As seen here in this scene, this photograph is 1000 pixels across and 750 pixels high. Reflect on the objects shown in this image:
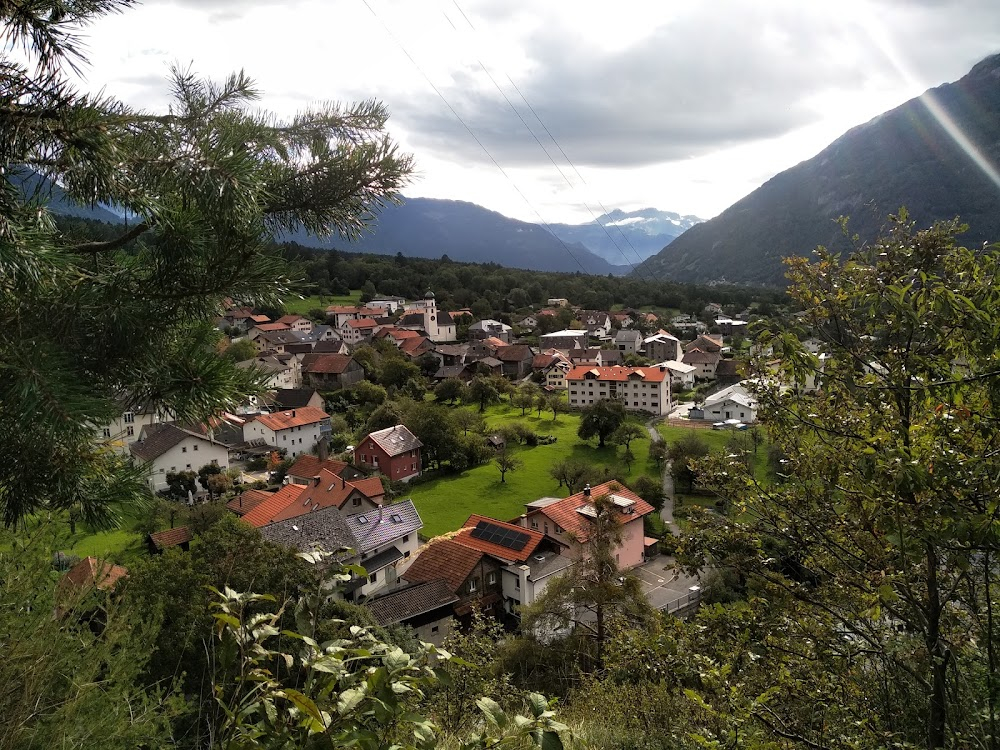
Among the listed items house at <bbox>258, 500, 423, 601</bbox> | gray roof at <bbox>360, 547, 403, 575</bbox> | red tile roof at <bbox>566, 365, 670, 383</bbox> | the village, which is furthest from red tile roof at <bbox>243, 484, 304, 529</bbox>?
red tile roof at <bbox>566, 365, 670, 383</bbox>

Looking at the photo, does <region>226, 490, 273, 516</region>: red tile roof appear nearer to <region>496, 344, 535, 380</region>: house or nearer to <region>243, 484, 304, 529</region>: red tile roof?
<region>243, 484, 304, 529</region>: red tile roof

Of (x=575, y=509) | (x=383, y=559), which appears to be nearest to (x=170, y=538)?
(x=383, y=559)

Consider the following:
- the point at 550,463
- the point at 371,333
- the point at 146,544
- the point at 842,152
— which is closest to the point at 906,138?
the point at 842,152

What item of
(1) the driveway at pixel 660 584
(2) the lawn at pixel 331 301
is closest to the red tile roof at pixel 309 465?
(1) the driveway at pixel 660 584

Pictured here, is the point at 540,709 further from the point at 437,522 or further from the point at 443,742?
the point at 437,522

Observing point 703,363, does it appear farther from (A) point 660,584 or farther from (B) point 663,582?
(A) point 660,584

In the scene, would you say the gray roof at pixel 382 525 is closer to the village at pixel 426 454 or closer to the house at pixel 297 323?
the village at pixel 426 454
